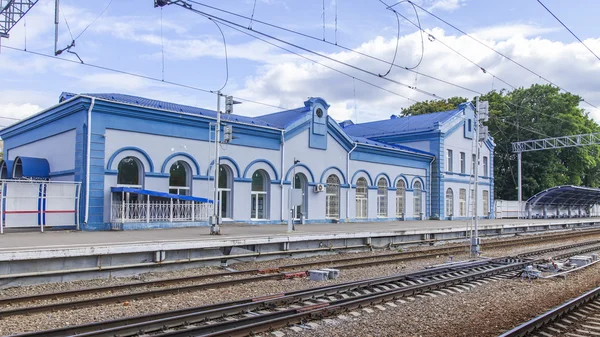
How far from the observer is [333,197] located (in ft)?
97.4

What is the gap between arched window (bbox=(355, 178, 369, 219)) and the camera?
3108cm

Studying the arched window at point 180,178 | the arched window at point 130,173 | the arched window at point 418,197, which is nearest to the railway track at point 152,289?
the arched window at point 180,178

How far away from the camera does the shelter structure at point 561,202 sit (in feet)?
132

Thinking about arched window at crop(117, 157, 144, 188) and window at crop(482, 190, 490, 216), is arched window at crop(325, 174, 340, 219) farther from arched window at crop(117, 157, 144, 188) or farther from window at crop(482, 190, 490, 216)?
window at crop(482, 190, 490, 216)

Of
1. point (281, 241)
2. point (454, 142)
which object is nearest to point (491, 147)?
point (454, 142)

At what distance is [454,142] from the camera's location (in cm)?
3847

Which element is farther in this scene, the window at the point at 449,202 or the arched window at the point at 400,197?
the window at the point at 449,202

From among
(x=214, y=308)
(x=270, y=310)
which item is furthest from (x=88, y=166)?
(x=270, y=310)

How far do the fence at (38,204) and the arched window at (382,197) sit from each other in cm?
1853

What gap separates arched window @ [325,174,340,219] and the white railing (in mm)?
8559

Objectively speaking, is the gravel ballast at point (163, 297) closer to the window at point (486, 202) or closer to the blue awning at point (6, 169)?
the blue awning at point (6, 169)

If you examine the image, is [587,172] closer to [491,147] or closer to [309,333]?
[491,147]

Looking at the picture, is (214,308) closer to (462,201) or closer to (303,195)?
(303,195)

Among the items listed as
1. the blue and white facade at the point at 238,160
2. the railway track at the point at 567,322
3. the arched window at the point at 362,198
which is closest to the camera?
the railway track at the point at 567,322
